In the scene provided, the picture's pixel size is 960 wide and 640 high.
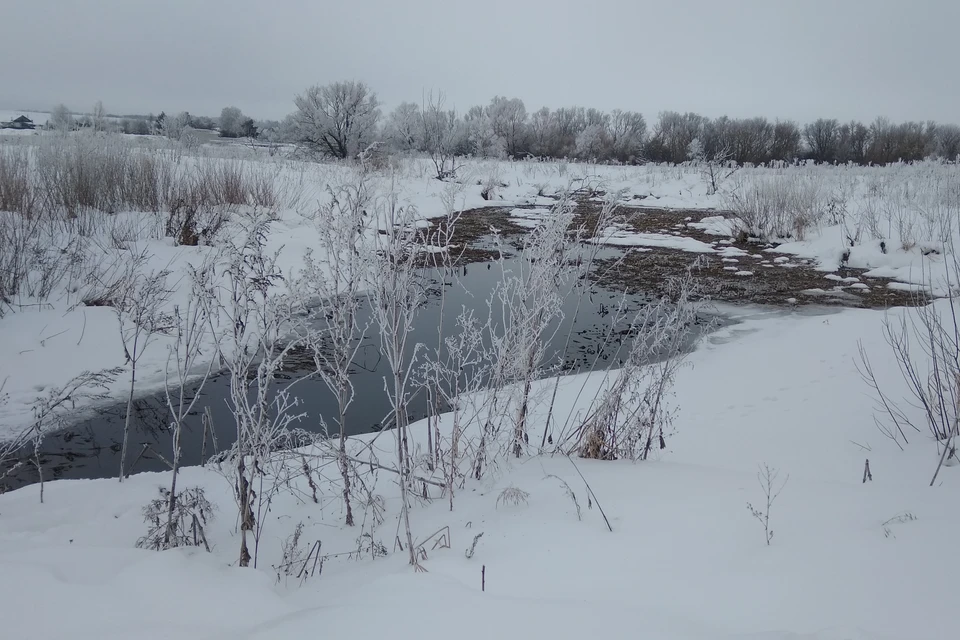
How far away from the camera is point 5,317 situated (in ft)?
19.4

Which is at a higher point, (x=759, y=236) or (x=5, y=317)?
(x=759, y=236)

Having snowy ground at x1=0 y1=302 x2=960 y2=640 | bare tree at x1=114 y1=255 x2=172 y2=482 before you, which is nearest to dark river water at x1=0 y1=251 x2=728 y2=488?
bare tree at x1=114 y1=255 x2=172 y2=482

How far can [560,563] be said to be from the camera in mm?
2348

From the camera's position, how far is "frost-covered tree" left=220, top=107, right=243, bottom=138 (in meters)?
59.6

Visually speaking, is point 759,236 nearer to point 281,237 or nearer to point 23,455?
point 281,237

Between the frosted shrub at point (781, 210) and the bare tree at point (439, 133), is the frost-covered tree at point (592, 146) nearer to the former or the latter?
the bare tree at point (439, 133)

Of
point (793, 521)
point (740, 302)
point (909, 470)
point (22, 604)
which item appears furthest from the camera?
point (740, 302)

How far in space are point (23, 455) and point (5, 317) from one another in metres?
2.64

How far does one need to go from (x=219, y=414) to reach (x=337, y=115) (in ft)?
92.9

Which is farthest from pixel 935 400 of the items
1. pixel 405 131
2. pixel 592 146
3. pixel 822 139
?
pixel 822 139

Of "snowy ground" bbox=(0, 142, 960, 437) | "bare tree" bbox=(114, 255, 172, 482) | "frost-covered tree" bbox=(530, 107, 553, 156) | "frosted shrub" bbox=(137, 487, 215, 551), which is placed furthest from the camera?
"frost-covered tree" bbox=(530, 107, 553, 156)

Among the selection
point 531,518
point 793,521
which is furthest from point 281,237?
point 793,521

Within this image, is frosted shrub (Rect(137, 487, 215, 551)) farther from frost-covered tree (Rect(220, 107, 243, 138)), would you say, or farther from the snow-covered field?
frost-covered tree (Rect(220, 107, 243, 138))

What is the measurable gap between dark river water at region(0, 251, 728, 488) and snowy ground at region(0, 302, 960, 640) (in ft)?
1.93
